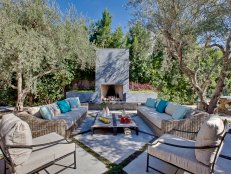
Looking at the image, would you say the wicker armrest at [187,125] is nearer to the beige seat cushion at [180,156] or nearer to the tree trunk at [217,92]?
the beige seat cushion at [180,156]

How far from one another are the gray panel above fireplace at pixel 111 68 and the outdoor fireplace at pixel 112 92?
0.38 m

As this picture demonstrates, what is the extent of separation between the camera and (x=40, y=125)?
4.65 m

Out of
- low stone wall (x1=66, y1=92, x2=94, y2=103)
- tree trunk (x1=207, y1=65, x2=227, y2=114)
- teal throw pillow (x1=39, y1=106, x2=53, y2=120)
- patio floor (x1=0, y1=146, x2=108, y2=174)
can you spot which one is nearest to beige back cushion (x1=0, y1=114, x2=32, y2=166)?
patio floor (x1=0, y1=146, x2=108, y2=174)

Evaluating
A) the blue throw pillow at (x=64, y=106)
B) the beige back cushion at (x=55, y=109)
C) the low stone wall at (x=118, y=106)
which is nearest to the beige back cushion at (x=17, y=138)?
the beige back cushion at (x=55, y=109)

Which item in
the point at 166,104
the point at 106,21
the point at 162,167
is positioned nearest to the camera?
the point at 162,167

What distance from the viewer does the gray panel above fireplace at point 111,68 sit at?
12.3m

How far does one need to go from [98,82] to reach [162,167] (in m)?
9.04

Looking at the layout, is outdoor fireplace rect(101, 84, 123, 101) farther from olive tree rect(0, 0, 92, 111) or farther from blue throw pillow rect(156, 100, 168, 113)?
blue throw pillow rect(156, 100, 168, 113)

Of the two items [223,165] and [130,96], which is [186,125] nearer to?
[223,165]

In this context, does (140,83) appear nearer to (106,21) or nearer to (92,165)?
(106,21)

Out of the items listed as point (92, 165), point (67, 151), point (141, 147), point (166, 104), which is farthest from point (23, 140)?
point (166, 104)

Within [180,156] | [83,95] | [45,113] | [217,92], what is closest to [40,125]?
[45,113]

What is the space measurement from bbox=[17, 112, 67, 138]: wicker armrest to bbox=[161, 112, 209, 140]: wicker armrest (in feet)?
8.92

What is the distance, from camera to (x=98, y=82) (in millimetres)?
12250
